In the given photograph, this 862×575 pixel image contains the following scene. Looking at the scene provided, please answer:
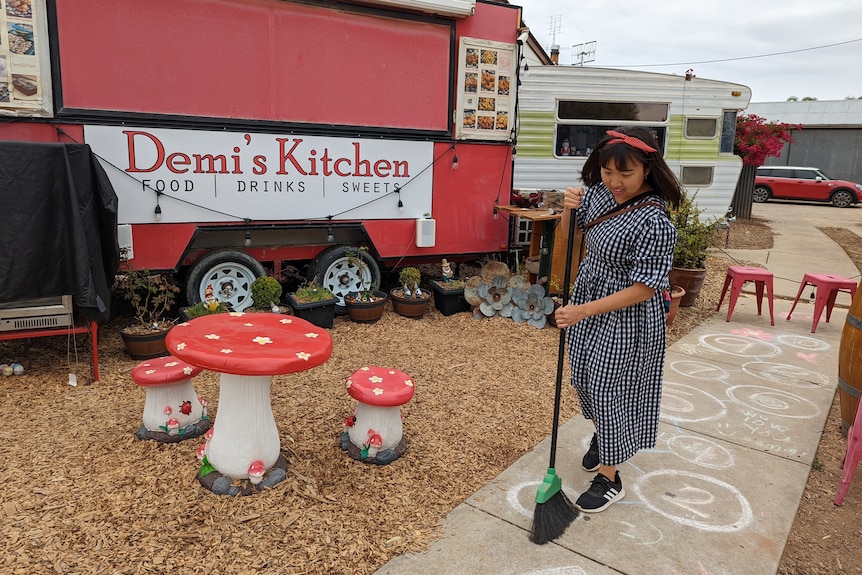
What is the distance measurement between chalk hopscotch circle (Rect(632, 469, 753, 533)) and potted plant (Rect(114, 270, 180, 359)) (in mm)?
3623

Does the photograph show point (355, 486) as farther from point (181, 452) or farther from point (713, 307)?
point (713, 307)

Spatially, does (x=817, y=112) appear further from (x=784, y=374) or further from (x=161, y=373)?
(x=161, y=373)

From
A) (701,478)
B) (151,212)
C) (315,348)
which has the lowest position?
(701,478)

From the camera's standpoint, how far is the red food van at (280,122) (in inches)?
183

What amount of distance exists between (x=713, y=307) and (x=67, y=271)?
6.65m

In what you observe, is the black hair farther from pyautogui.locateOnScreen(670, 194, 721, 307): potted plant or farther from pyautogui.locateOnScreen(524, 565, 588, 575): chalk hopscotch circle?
pyautogui.locateOnScreen(670, 194, 721, 307): potted plant

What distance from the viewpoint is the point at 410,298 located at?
6156 millimetres

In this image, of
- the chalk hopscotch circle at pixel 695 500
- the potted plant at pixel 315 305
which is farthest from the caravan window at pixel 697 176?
the chalk hopscotch circle at pixel 695 500

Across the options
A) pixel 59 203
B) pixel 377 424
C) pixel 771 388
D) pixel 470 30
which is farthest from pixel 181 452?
pixel 470 30

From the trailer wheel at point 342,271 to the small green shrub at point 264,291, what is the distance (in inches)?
22.4

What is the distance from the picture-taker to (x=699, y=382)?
480cm

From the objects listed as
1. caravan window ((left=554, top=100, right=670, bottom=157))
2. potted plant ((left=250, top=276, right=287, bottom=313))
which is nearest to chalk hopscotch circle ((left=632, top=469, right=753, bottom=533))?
potted plant ((left=250, top=276, right=287, bottom=313))

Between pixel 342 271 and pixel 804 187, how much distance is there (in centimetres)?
2159

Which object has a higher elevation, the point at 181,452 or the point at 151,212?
the point at 151,212
